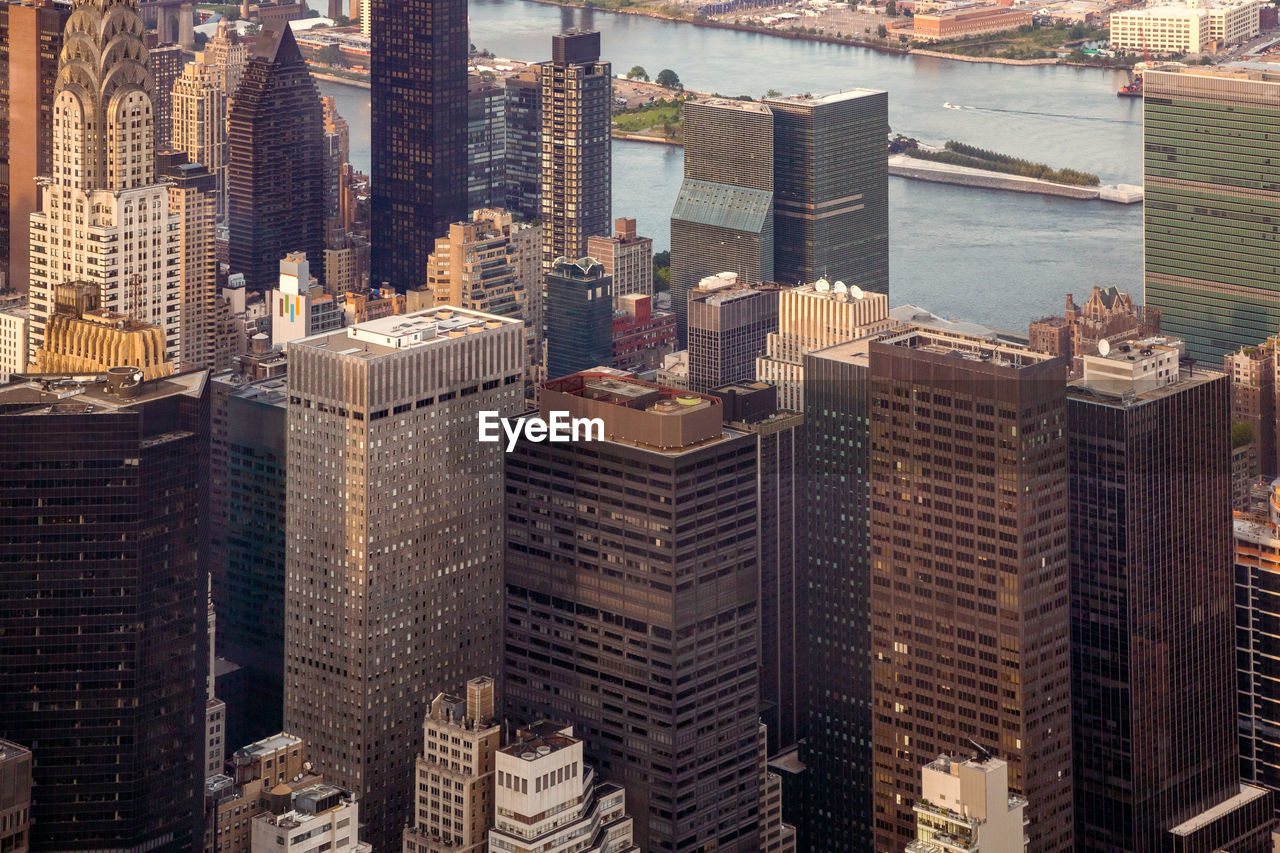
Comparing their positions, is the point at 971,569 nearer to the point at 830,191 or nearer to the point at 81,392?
the point at 81,392

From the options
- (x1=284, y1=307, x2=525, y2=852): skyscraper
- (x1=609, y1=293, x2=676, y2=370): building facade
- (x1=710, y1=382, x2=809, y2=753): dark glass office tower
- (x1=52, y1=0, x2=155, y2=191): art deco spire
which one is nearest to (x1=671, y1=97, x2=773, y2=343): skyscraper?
(x1=609, y1=293, x2=676, y2=370): building facade

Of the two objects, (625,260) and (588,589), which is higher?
(625,260)

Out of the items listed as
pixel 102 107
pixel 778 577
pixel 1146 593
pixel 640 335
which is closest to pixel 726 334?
pixel 640 335

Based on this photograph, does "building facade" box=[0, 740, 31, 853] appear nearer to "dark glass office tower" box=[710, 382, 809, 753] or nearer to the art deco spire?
"dark glass office tower" box=[710, 382, 809, 753]

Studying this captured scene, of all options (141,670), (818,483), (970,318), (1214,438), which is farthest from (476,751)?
(970,318)

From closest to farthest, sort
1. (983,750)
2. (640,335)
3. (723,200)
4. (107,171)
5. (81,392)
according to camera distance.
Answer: (81,392) < (983,750) < (107,171) < (640,335) < (723,200)

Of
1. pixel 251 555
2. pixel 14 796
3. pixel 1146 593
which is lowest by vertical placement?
pixel 14 796

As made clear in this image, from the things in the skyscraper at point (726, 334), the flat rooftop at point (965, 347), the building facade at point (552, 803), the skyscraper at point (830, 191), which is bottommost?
the building facade at point (552, 803)

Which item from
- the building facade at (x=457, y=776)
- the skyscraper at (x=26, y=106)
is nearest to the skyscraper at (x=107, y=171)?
the skyscraper at (x=26, y=106)

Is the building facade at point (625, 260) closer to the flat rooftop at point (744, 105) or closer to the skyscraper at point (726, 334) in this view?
the flat rooftop at point (744, 105)
